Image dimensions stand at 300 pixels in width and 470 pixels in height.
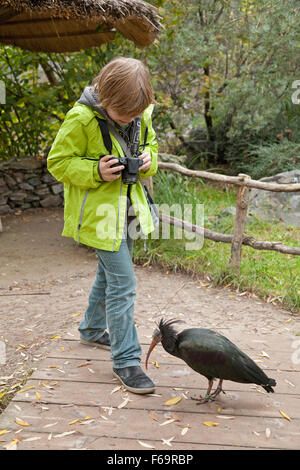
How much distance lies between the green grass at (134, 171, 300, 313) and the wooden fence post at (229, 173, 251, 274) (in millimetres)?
110

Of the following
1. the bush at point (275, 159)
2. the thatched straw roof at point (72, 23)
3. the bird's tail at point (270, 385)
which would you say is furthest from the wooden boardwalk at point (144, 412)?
the bush at point (275, 159)

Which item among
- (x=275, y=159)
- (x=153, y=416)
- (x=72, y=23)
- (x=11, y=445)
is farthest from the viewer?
(x=275, y=159)

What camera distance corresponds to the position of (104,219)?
248cm

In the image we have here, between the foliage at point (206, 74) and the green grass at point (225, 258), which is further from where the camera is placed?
the foliage at point (206, 74)

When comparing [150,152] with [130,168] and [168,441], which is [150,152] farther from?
[168,441]

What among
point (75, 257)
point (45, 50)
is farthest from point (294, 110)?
point (75, 257)

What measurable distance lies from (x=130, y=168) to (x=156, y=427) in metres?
1.22

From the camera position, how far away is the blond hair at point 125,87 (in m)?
2.24

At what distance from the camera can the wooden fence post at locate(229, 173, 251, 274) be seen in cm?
450

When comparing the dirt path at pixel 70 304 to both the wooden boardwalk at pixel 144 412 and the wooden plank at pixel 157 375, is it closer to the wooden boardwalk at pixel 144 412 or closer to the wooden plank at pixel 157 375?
the wooden plank at pixel 157 375

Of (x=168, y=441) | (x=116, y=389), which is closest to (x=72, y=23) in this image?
(x=116, y=389)

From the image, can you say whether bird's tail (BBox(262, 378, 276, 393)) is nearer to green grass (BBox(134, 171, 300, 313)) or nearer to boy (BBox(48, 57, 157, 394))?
boy (BBox(48, 57, 157, 394))

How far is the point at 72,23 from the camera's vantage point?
6527 mm

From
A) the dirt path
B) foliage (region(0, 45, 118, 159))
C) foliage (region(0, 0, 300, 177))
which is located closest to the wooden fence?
the dirt path
